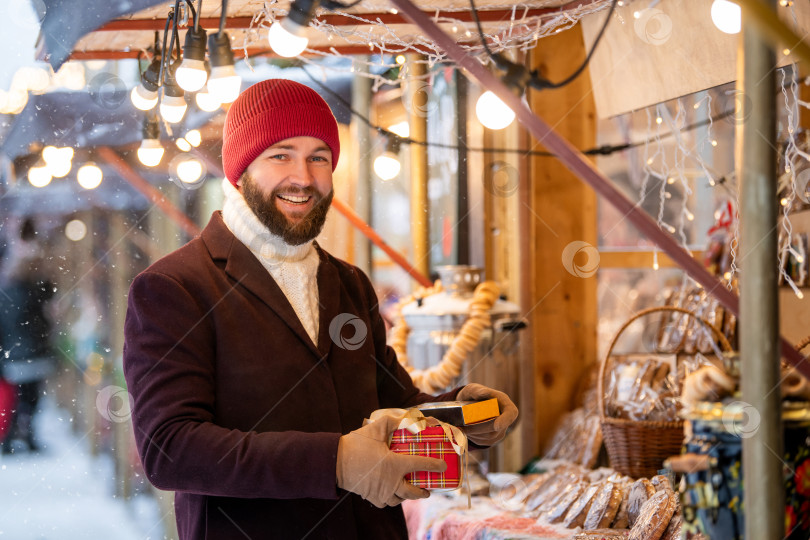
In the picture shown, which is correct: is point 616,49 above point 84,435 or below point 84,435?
above

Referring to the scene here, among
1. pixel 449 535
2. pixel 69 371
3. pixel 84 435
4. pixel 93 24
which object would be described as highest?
pixel 93 24

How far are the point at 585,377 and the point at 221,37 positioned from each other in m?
1.93

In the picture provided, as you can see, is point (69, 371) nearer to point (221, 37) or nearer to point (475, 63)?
point (221, 37)

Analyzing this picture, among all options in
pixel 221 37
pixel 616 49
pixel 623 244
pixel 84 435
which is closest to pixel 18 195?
pixel 84 435

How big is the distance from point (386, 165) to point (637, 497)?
1.18 metres

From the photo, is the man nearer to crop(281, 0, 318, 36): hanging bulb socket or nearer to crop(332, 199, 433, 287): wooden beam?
crop(281, 0, 318, 36): hanging bulb socket

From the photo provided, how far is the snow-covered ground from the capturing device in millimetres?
2113

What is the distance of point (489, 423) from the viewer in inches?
58.0

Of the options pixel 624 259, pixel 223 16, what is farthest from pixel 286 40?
pixel 624 259

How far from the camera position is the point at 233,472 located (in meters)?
1.21

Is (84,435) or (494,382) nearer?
(84,435)

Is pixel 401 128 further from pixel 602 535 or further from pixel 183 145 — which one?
pixel 602 535
